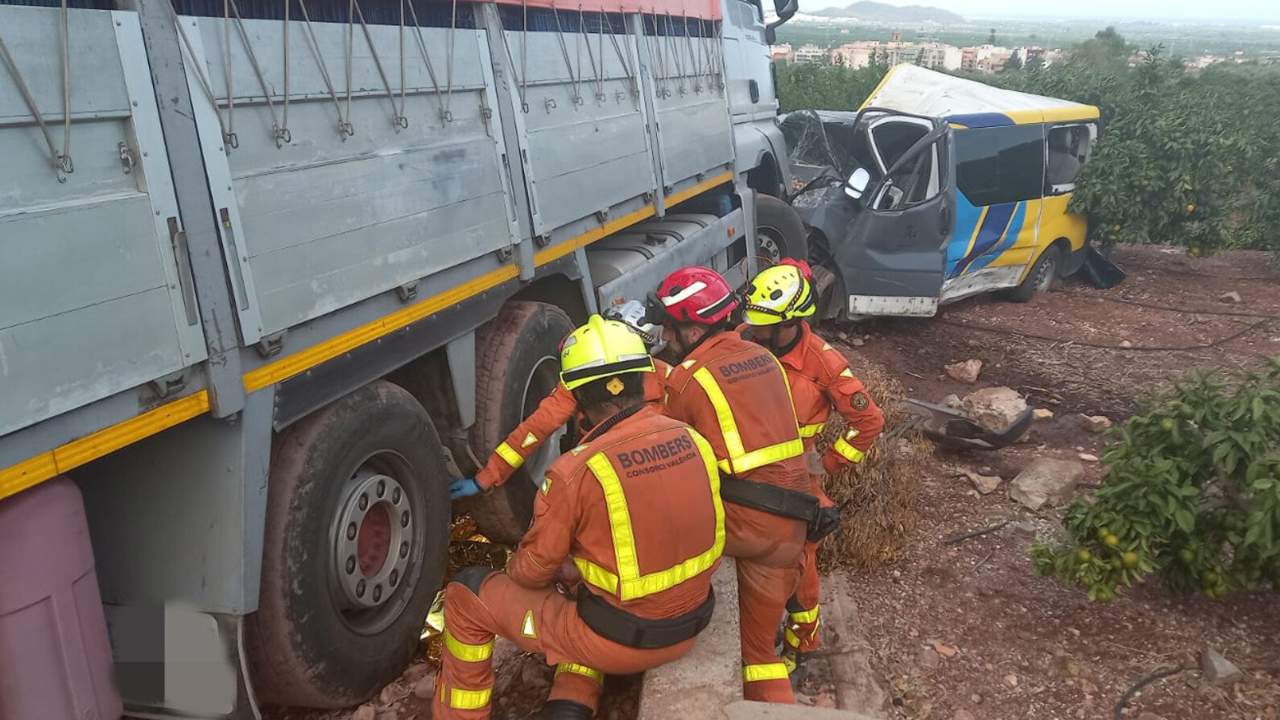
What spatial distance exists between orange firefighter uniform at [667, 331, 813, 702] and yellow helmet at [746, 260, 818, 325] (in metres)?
0.54

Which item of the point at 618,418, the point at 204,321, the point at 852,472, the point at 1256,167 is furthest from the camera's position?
the point at 1256,167

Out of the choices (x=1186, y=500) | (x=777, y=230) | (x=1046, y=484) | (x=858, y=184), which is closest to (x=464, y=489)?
(x=1186, y=500)

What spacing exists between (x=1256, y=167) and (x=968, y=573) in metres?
9.68

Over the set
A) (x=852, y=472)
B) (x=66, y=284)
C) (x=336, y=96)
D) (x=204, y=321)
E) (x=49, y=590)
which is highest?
(x=336, y=96)

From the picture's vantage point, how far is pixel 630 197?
5.21m

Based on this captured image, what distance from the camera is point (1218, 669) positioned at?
11.7 ft

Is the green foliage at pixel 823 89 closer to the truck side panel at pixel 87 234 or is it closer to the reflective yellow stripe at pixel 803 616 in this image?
the reflective yellow stripe at pixel 803 616

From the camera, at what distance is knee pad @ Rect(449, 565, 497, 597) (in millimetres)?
2900

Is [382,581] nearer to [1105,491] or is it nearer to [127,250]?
[127,250]

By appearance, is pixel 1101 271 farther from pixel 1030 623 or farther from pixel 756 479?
pixel 756 479

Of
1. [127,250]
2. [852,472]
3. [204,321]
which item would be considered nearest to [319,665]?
[204,321]

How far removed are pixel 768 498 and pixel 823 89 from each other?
2175 cm

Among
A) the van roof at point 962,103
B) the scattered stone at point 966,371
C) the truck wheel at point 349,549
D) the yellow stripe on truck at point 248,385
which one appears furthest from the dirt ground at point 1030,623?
the van roof at point 962,103

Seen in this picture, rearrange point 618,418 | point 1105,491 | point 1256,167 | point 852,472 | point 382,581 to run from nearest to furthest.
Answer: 1. point 618,418
2. point 382,581
3. point 1105,491
4. point 852,472
5. point 1256,167
